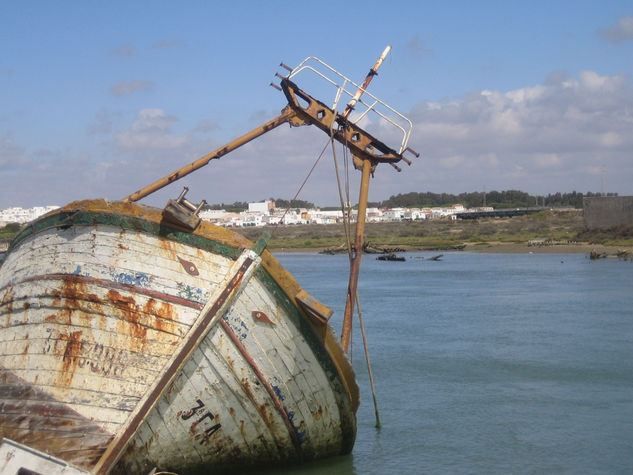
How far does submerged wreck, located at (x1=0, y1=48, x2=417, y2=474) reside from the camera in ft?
20.5

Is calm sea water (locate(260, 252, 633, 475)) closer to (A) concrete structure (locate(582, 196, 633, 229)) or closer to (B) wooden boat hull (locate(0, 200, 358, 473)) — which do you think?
(B) wooden boat hull (locate(0, 200, 358, 473))

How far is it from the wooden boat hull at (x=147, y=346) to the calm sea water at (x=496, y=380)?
1.18 metres

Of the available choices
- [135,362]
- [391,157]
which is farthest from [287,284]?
[391,157]

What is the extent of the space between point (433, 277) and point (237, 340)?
29799 mm

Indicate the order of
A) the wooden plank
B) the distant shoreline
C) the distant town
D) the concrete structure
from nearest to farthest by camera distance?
the wooden plank, the distant shoreline, the concrete structure, the distant town

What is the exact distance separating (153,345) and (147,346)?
0.17ft

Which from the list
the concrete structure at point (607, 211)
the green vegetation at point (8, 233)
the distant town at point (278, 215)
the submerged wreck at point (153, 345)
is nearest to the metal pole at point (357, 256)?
the submerged wreck at point (153, 345)

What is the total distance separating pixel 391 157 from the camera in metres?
8.23

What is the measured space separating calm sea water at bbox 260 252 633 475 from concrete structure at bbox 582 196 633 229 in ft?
74.7

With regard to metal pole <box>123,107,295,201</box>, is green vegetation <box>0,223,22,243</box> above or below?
below

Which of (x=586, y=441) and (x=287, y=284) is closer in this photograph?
(x=287, y=284)

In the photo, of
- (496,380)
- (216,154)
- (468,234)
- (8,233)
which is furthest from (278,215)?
(216,154)

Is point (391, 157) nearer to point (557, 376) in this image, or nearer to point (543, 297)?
point (557, 376)

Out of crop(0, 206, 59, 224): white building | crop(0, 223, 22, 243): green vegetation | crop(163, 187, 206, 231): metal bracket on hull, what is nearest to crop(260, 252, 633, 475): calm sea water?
crop(163, 187, 206, 231): metal bracket on hull
